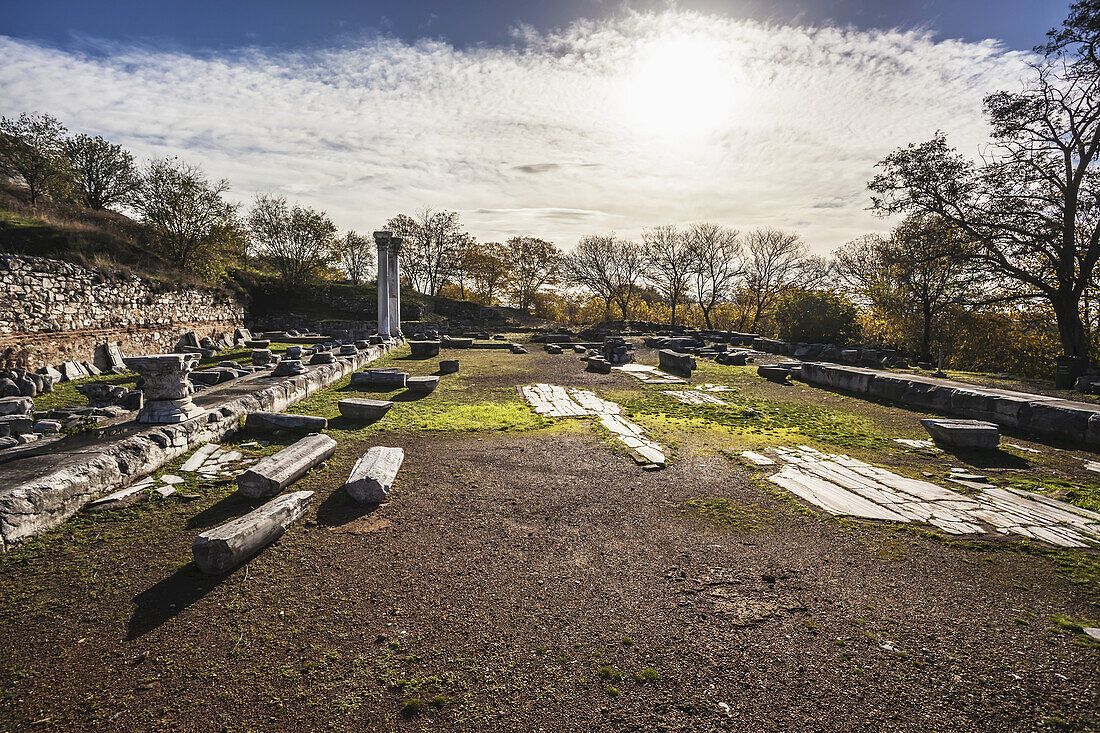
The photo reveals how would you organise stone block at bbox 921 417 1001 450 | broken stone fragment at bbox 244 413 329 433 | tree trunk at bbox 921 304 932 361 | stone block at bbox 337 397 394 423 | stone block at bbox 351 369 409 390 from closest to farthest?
1. stone block at bbox 921 417 1001 450
2. broken stone fragment at bbox 244 413 329 433
3. stone block at bbox 337 397 394 423
4. stone block at bbox 351 369 409 390
5. tree trunk at bbox 921 304 932 361

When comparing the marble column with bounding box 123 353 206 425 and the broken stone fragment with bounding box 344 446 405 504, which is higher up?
the marble column with bounding box 123 353 206 425

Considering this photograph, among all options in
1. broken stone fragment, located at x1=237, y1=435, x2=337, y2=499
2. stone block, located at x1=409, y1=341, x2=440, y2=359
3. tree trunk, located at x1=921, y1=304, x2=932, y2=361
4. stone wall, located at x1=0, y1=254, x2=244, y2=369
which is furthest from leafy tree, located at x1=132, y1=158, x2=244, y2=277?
tree trunk, located at x1=921, y1=304, x2=932, y2=361

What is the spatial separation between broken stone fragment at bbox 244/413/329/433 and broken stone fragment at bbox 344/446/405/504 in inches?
79.0

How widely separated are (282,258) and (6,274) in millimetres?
22817

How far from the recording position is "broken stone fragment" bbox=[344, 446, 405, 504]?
492cm

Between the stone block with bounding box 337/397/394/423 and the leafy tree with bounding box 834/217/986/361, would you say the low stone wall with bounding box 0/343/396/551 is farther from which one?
the leafy tree with bounding box 834/217/986/361

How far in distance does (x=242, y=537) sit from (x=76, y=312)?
52.5 ft

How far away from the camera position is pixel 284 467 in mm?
5191

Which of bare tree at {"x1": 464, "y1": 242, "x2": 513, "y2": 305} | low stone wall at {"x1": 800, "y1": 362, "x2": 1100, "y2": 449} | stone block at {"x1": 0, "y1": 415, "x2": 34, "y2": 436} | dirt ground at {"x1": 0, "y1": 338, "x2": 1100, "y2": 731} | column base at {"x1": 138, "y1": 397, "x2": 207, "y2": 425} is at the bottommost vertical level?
dirt ground at {"x1": 0, "y1": 338, "x2": 1100, "y2": 731}

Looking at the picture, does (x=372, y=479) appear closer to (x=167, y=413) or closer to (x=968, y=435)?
(x=167, y=413)

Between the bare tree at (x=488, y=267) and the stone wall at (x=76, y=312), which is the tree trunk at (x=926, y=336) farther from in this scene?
the bare tree at (x=488, y=267)

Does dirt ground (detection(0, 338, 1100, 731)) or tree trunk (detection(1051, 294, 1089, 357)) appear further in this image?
tree trunk (detection(1051, 294, 1089, 357))

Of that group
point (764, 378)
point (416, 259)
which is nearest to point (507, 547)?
point (764, 378)

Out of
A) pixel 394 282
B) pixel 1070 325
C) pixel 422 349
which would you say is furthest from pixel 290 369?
pixel 1070 325
